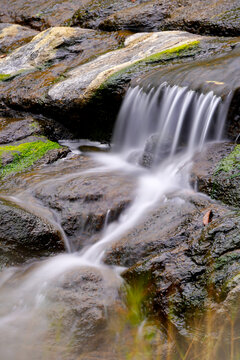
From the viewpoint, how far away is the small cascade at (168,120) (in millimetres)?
5816

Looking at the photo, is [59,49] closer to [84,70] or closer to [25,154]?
[84,70]

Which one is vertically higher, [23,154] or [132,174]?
[132,174]

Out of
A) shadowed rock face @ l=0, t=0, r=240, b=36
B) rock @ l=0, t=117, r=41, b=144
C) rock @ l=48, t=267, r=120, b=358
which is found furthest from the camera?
shadowed rock face @ l=0, t=0, r=240, b=36

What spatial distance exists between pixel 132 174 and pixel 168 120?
1.27 meters

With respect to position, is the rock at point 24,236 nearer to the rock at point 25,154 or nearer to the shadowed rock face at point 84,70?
the rock at point 25,154

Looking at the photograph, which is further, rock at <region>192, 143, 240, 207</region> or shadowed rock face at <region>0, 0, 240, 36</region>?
shadowed rock face at <region>0, 0, 240, 36</region>

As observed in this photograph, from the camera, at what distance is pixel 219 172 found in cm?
477

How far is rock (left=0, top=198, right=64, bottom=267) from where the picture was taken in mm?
4473

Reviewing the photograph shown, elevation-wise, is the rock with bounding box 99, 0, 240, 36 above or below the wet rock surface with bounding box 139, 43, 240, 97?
above

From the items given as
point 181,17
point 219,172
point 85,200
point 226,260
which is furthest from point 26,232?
point 181,17

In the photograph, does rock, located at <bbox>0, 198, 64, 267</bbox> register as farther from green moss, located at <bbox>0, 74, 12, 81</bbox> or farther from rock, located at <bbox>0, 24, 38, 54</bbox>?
rock, located at <bbox>0, 24, 38, 54</bbox>

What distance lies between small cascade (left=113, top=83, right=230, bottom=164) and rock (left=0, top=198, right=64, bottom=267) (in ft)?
8.09

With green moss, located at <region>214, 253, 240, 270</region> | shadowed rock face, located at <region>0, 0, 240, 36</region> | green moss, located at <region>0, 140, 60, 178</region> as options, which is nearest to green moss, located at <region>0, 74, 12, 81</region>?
shadowed rock face, located at <region>0, 0, 240, 36</region>

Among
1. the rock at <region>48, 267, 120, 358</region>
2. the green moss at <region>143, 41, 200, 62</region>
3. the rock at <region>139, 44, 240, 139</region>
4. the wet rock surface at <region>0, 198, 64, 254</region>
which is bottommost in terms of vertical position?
the rock at <region>48, 267, 120, 358</region>
